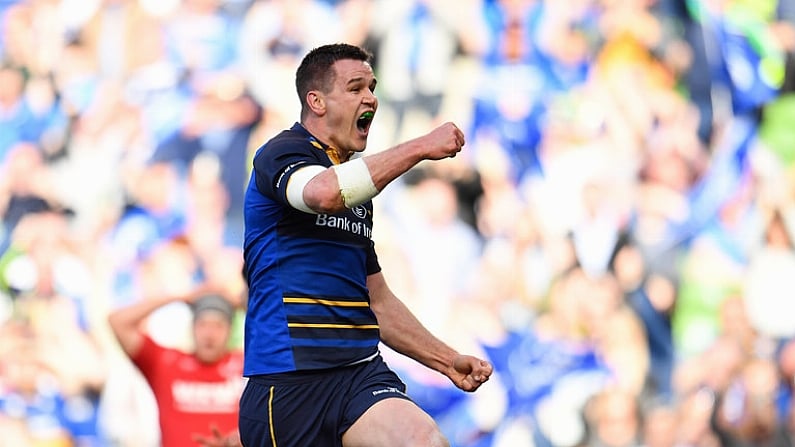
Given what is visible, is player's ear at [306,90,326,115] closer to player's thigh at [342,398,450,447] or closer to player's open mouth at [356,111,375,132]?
player's open mouth at [356,111,375,132]

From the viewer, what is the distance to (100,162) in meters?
8.77

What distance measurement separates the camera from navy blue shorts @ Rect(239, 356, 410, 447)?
4.18 m

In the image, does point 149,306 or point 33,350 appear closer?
point 149,306

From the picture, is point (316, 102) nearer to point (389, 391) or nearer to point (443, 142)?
point (443, 142)

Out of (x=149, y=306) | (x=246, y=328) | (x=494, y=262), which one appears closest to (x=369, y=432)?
(x=246, y=328)

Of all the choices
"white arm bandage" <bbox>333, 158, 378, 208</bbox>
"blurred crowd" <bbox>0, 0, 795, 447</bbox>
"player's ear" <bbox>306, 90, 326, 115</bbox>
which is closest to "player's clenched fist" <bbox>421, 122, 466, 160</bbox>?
"white arm bandage" <bbox>333, 158, 378, 208</bbox>

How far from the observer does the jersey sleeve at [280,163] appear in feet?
13.6

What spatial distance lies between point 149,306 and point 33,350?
7.59 feet

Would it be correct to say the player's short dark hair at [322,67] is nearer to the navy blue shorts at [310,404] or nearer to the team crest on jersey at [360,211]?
the team crest on jersey at [360,211]

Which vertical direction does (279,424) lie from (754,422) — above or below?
above

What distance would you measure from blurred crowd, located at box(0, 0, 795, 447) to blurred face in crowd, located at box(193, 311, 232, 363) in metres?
2.07

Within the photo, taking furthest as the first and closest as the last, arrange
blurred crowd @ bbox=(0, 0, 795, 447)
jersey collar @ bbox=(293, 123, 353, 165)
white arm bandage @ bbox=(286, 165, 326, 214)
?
blurred crowd @ bbox=(0, 0, 795, 447)
jersey collar @ bbox=(293, 123, 353, 165)
white arm bandage @ bbox=(286, 165, 326, 214)

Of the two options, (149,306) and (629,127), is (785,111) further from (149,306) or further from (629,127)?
(149,306)

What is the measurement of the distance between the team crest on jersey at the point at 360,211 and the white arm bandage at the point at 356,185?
0.49 meters
